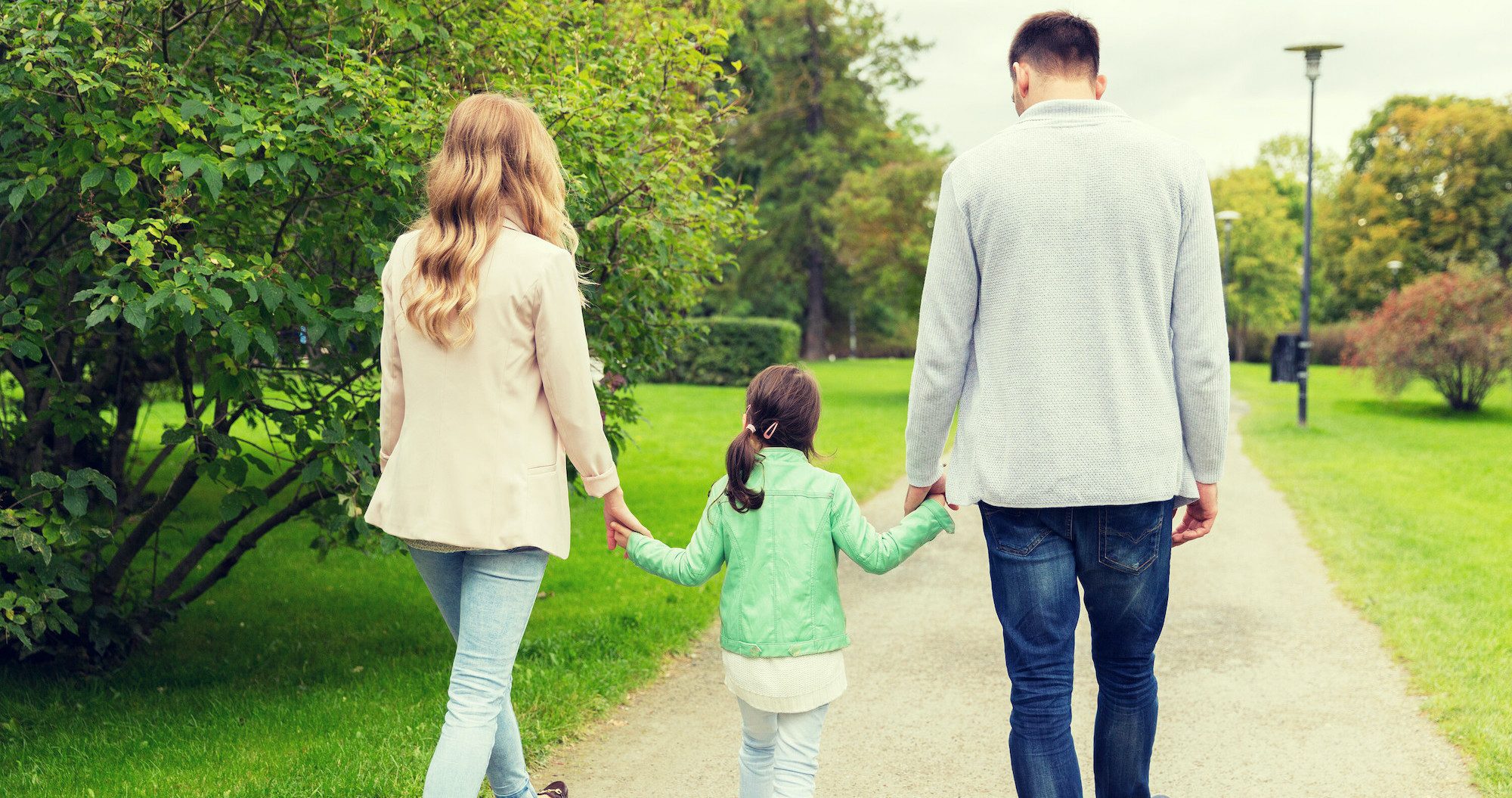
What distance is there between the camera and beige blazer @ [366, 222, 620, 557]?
2564 mm

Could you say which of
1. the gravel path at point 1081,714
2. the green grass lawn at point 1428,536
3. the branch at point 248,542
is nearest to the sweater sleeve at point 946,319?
the gravel path at point 1081,714

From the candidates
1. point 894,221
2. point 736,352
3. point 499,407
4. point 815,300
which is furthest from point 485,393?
point 815,300

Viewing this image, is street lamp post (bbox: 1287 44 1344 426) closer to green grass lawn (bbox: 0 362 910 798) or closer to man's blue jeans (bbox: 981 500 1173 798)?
green grass lawn (bbox: 0 362 910 798)

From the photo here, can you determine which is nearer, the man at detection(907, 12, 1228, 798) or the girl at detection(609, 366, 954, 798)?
the man at detection(907, 12, 1228, 798)

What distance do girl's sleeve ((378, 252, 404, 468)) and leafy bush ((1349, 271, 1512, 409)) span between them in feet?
65.8

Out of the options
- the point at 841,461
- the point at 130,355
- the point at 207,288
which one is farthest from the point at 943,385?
the point at 841,461

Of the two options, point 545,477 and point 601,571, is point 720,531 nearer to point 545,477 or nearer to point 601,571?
point 545,477

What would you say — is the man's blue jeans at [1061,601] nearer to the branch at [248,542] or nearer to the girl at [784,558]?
the girl at [784,558]

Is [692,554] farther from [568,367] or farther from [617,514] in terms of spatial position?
[568,367]

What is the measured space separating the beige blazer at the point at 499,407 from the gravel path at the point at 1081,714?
4.76 ft

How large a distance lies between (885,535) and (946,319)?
549 mm

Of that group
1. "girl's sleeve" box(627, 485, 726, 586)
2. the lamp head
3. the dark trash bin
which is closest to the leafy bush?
the dark trash bin

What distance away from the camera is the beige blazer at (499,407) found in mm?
2564

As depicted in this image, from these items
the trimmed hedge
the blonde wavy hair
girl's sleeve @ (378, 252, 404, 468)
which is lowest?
the trimmed hedge
